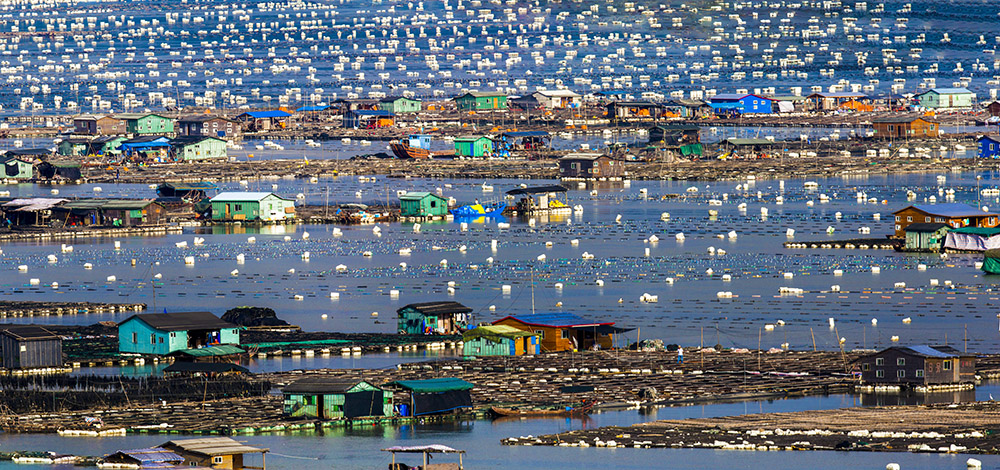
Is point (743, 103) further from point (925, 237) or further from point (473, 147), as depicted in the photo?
point (925, 237)

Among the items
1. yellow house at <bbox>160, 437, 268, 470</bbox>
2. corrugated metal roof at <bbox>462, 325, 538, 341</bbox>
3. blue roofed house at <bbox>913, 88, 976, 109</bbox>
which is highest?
blue roofed house at <bbox>913, 88, 976, 109</bbox>

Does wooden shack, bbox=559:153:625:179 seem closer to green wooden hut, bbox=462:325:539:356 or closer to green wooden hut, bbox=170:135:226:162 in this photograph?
green wooden hut, bbox=170:135:226:162

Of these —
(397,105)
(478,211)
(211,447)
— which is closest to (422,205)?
(478,211)

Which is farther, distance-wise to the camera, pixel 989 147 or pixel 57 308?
pixel 989 147

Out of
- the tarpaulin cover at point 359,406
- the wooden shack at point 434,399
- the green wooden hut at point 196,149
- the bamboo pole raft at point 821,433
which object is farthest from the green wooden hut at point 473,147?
the bamboo pole raft at point 821,433

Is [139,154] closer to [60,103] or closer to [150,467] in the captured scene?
[60,103]

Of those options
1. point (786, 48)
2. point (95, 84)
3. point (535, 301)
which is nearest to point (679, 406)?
point (535, 301)

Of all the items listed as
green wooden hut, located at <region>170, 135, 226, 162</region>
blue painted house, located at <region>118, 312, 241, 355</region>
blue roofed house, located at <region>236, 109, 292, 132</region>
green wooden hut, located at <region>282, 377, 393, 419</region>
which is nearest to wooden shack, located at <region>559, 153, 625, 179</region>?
green wooden hut, located at <region>170, 135, 226, 162</region>
